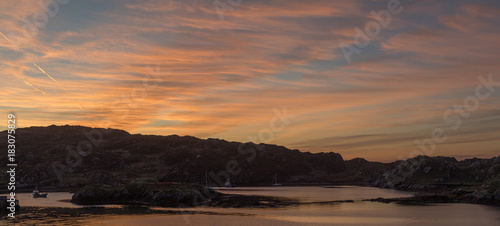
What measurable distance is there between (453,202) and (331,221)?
5945cm

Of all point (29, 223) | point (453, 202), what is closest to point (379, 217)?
point (453, 202)

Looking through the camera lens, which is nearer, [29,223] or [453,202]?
[29,223]

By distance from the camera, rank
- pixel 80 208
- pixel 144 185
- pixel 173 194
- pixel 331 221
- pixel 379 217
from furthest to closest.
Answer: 1. pixel 144 185
2. pixel 173 194
3. pixel 80 208
4. pixel 379 217
5. pixel 331 221

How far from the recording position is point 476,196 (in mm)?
125250

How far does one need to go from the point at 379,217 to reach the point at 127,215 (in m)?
54.4

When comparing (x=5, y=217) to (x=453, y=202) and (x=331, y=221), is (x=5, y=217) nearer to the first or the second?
(x=331, y=221)

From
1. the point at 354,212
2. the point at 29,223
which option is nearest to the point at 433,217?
the point at 354,212

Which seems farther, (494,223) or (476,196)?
(476,196)

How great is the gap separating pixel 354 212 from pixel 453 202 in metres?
43.4

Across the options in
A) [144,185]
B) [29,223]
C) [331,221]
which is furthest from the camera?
[144,185]

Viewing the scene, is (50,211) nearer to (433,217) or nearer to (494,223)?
(433,217)

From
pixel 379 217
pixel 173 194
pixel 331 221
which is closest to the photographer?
pixel 331 221

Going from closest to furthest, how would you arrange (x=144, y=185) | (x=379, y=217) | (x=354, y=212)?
(x=379, y=217), (x=354, y=212), (x=144, y=185)

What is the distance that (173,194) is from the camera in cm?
12094
